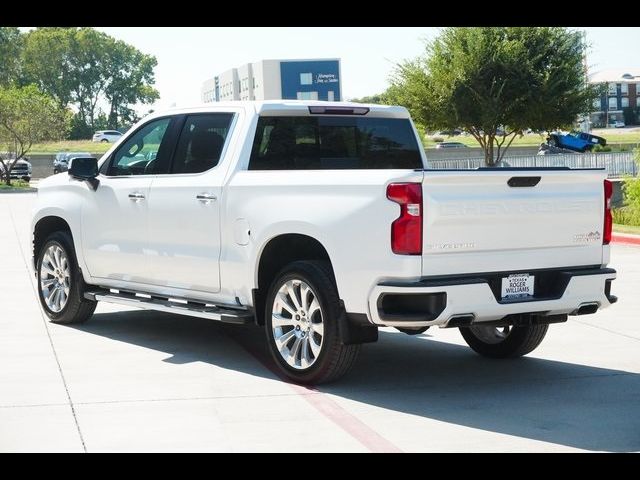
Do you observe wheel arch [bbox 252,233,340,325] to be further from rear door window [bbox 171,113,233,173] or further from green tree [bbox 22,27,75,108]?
green tree [bbox 22,27,75,108]

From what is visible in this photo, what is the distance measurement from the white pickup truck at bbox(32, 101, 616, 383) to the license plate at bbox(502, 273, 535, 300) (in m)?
0.01

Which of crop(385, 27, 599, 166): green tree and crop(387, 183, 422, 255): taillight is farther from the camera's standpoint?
crop(385, 27, 599, 166): green tree

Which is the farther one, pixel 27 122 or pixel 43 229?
pixel 27 122

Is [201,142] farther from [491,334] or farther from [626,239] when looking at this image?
[626,239]

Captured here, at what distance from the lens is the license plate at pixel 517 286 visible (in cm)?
756

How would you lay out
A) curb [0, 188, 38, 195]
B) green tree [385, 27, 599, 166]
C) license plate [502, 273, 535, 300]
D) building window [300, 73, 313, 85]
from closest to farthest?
license plate [502, 273, 535, 300] → green tree [385, 27, 599, 166] → curb [0, 188, 38, 195] → building window [300, 73, 313, 85]

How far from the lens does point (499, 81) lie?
4372 cm

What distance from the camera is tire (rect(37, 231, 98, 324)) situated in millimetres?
10359

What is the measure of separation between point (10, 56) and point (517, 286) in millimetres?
151399

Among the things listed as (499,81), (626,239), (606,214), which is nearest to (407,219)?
(606,214)

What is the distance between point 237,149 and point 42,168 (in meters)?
78.1

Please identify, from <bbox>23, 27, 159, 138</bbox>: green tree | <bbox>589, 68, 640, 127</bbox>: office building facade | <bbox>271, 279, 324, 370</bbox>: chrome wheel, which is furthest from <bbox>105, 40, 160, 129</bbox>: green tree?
<bbox>271, 279, 324, 370</bbox>: chrome wheel

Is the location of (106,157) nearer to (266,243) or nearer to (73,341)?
(73,341)
